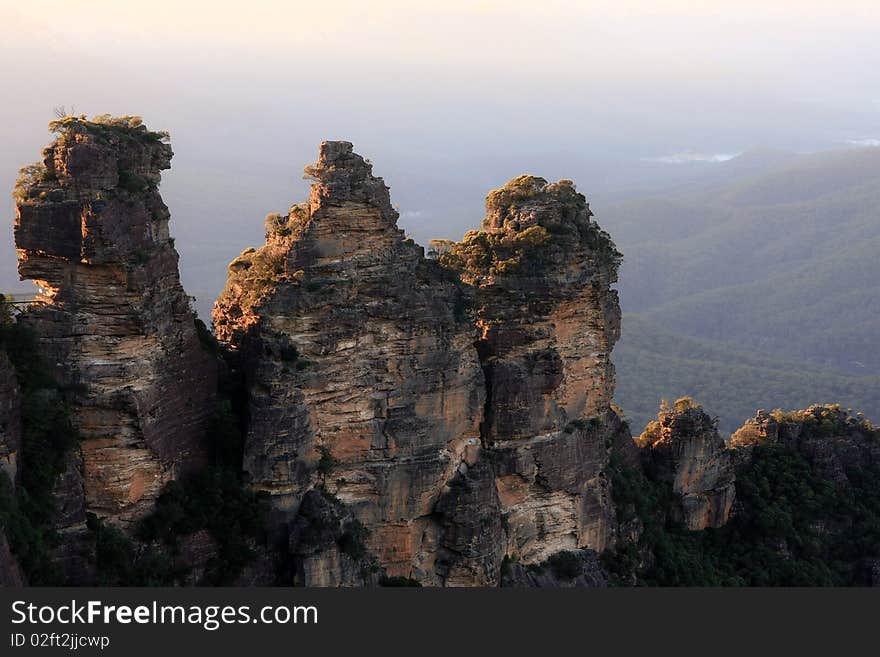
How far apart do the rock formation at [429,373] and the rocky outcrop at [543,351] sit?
7 centimetres

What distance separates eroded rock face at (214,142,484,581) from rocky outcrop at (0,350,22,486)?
730cm

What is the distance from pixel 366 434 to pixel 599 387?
11690 millimetres

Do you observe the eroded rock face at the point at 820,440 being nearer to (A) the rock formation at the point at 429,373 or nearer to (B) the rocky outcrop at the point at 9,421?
(A) the rock formation at the point at 429,373

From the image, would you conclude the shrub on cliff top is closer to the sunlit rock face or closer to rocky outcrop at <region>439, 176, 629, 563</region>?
the sunlit rock face

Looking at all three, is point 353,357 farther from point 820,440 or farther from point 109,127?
point 820,440

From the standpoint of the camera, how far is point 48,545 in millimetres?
32219

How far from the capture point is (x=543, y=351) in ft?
144

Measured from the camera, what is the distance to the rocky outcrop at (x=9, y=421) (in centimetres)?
3112

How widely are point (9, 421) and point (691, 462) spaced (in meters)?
32.5

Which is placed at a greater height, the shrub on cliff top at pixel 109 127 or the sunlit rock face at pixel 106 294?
the shrub on cliff top at pixel 109 127

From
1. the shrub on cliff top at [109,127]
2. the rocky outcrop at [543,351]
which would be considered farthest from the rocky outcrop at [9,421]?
the rocky outcrop at [543,351]

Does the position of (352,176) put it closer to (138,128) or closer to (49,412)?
(138,128)

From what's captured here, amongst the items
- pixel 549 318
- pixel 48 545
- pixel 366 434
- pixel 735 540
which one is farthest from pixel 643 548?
pixel 48 545

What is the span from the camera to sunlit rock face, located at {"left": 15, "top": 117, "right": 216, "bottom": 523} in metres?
33.1
